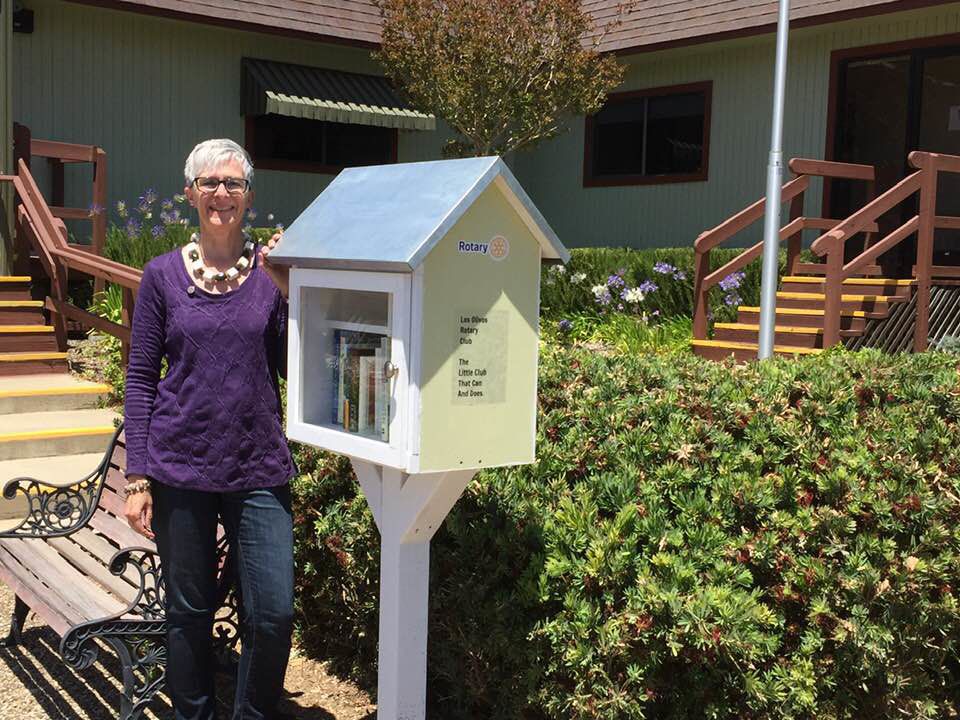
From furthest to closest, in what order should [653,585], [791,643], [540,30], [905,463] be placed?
[540,30], [905,463], [791,643], [653,585]

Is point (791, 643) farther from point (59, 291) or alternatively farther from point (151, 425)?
point (59, 291)

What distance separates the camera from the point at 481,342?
121 inches

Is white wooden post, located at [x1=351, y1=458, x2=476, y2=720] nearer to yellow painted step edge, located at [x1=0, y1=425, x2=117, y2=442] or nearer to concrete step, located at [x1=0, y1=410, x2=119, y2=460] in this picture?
yellow painted step edge, located at [x1=0, y1=425, x2=117, y2=442]

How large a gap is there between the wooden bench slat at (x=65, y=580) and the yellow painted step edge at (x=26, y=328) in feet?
16.5

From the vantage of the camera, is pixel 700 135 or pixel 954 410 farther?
pixel 700 135

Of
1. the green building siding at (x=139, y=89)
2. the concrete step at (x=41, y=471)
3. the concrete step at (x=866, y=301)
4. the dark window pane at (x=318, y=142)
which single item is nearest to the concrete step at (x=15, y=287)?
the concrete step at (x=41, y=471)

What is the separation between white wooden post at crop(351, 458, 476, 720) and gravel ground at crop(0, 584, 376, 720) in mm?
929

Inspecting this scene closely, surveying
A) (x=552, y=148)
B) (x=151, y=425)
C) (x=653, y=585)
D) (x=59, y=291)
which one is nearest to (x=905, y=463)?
(x=653, y=585)

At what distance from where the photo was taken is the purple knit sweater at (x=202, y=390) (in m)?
3.28

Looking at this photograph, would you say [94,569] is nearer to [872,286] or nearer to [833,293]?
[833,293]

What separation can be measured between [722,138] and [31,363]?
9709 millimetres

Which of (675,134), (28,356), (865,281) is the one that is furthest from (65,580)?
(675,134)

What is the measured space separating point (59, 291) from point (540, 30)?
626 centimetres

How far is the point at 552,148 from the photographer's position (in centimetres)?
1783
